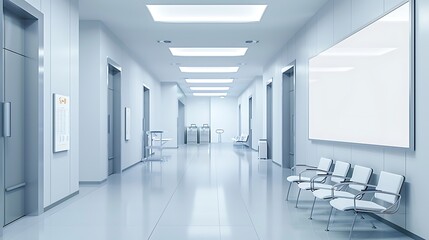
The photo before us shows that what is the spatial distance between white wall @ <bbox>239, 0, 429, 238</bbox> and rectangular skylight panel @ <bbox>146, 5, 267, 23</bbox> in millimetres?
1448

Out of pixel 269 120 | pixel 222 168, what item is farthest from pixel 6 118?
pixel 269 120

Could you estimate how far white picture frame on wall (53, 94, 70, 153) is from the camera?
6.41 m

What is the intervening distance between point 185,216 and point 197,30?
5.75m

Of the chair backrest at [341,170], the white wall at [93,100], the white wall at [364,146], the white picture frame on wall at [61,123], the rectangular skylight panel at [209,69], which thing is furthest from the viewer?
the rectangular skylight panel at [209,69]

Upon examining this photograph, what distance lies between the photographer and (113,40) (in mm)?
10383

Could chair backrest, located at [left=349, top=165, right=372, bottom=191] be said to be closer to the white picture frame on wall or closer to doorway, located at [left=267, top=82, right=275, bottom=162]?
the white picture frame on wall

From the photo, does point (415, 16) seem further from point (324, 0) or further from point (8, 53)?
point (8, 53)

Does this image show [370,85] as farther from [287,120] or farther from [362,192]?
[287,120]

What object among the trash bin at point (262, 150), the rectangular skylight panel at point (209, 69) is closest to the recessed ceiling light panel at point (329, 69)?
the trash bin at point (262, 150)

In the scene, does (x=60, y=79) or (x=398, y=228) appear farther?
(x=60, y=79)

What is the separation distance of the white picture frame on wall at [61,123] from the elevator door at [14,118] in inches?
27.4

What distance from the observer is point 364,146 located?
5773mm

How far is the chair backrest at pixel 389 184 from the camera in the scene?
4635 millimetres

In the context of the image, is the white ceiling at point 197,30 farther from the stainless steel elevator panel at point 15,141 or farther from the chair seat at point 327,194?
the chair seat at point 327,194
